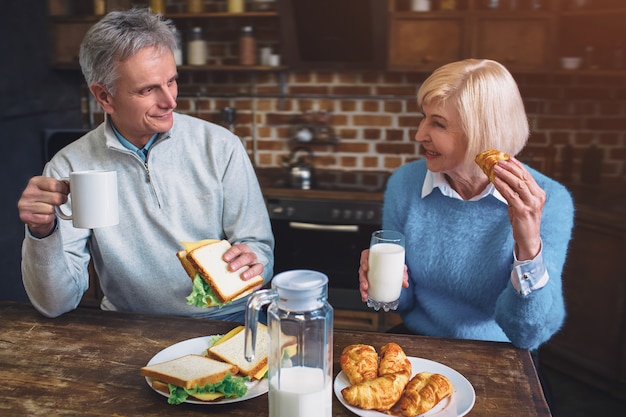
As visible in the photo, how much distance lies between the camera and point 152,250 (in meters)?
1.93

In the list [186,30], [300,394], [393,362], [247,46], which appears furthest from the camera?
[186,30]

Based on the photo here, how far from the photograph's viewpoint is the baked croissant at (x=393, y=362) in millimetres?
1271

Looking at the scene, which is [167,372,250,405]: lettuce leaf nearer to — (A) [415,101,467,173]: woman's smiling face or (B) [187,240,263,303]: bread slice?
(B) [187,240,263,303]: bread slice

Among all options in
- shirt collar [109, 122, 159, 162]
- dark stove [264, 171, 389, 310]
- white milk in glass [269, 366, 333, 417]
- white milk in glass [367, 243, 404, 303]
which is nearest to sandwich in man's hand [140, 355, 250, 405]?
white milk in glass [269, 366, 333, 417]

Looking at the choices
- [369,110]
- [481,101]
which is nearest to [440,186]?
[481,101]

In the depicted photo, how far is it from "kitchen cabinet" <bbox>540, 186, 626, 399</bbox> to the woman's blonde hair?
4.31 ft

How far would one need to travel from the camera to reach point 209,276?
149cm

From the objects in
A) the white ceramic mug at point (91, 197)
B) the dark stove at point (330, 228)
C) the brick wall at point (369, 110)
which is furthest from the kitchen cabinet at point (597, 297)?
the white ceramic mug at point (91, 197)

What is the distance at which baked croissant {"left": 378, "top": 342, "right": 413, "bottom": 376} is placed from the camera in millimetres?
1271

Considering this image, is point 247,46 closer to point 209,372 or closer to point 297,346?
point 209,372

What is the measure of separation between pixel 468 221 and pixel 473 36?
70.2 inches

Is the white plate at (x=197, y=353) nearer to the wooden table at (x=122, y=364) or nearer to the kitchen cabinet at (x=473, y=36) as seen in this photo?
the wooden table at (x=122, y=364)

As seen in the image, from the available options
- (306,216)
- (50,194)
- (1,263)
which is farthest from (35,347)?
(1,263)

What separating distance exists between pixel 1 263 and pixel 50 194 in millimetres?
2309
